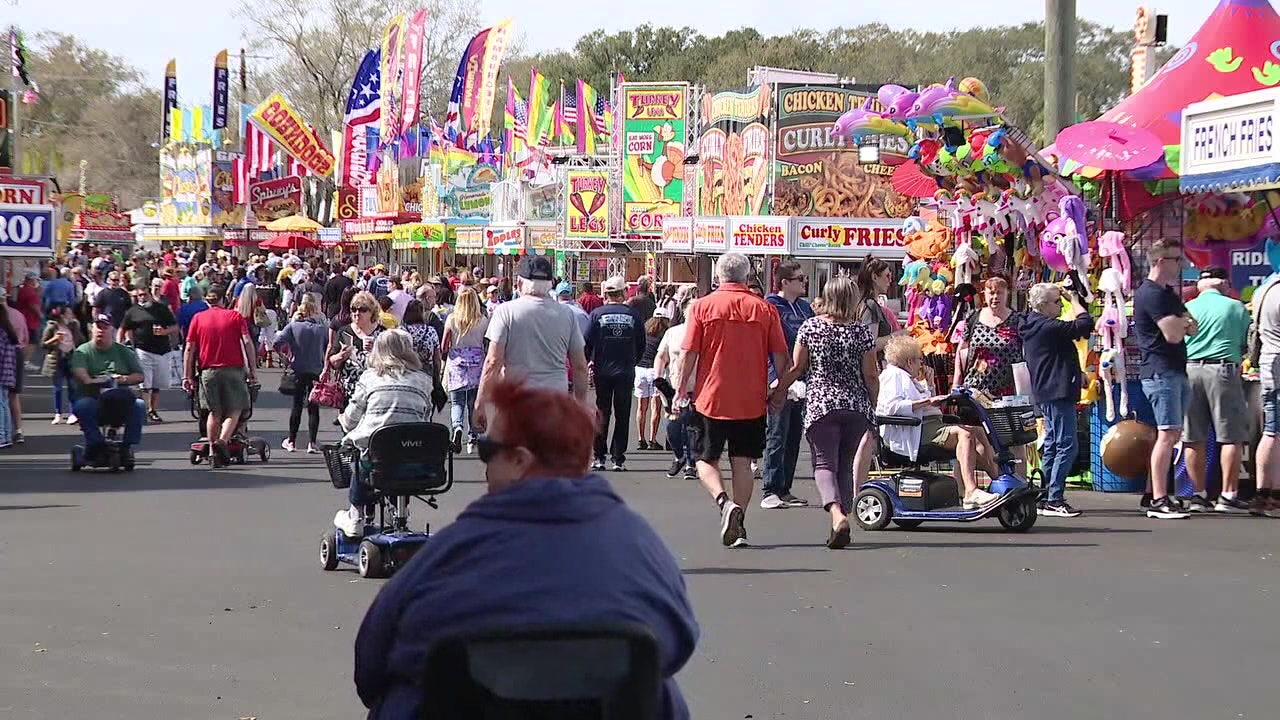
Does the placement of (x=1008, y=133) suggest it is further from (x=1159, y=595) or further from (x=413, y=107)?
(x=413, y=107)

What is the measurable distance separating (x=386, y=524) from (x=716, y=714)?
149 inches

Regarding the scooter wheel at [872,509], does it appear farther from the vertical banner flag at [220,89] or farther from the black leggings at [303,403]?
the vertical banner flag at [220,89]

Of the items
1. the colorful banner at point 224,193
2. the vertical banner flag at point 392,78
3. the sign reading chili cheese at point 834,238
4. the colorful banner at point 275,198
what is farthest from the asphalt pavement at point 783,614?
the colorful banner at point 224,193

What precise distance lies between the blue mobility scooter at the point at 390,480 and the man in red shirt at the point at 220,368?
5.57m

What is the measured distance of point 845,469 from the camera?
10219 millimetres

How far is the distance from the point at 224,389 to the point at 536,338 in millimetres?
5386

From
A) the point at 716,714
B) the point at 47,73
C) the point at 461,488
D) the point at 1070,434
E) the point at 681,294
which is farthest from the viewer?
the point at 47,73

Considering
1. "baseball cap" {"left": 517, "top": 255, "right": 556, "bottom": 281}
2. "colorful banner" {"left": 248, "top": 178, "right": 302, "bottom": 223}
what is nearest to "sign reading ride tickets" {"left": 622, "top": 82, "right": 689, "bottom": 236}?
"baseball cap" {"left": 517, "top": 255, "right": 556, "bottom": 281}

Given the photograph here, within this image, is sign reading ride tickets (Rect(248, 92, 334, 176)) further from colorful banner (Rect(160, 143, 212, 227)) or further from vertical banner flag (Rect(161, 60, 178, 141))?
vertical banner flag (Rect(161, 60, 178, 141))

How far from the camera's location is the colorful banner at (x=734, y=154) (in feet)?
97.2

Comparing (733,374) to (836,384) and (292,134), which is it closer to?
(836,384)

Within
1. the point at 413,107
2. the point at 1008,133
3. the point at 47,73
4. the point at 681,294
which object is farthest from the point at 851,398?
the point at 47,73

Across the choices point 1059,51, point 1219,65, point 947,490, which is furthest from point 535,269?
point 1219,65

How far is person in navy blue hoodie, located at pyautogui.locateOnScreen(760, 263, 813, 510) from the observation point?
11.8m
